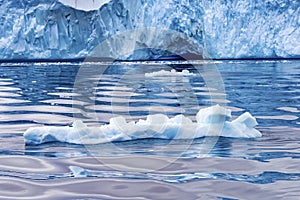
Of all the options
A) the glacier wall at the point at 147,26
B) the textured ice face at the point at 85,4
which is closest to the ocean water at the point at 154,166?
the glacier wall at the point at 147,26

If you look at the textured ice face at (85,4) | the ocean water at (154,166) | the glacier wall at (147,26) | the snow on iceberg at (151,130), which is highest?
the textured ice face at (85,4)

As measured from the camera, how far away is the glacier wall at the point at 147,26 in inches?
869

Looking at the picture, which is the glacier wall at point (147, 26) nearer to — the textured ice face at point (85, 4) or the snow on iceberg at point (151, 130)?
the textured ice face at point (85, 4)

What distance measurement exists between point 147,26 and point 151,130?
1903 centimetres

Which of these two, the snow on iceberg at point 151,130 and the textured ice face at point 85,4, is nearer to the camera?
the snow on iceberg at point 151,130

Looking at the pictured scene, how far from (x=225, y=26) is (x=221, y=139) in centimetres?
1945

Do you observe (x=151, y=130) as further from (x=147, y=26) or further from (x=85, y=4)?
(x=85, y=4)

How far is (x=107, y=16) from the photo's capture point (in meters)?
22.4

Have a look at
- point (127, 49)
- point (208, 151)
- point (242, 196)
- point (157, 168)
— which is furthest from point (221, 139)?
point (127, 49)

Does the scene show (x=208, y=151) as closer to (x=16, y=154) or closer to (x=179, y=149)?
(x=179, y=149)

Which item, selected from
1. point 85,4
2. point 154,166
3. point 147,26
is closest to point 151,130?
point 154,166

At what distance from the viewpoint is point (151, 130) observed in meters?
3.62

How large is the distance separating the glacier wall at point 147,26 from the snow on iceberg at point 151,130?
1847 centimetres

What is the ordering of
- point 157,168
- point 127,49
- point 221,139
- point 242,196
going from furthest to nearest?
1. point 127,49
2. point 221,139
3. point 157,168
4. point 242,196
